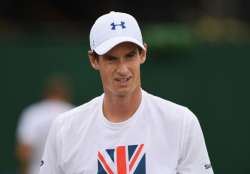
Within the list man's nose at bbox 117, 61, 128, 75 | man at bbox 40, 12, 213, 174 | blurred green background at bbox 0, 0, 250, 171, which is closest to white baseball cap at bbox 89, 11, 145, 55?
man at bbox 40, 12, 213, 174

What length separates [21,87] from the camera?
13102 millimetres

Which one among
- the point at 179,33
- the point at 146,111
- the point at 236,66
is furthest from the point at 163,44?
the point at 146,111

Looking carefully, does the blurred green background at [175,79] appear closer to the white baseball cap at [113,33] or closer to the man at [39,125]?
the man at [39,125]

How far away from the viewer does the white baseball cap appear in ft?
18.0

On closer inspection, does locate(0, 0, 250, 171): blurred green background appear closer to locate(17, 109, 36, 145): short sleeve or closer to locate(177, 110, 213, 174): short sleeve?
locate(17, 109, 36, 145): short sleeve

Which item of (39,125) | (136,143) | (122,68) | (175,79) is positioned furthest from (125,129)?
(175,79)

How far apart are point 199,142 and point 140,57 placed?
2.06ft

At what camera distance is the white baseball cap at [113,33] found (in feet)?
18.0

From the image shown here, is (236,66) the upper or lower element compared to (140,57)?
upper

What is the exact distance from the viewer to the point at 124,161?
5570 millimetres

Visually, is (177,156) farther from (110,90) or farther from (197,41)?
(197,41)

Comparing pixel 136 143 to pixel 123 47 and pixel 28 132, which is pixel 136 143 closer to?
pixel 123 47

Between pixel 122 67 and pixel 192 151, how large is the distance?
66 centimetres

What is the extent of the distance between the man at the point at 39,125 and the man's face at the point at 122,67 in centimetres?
478
